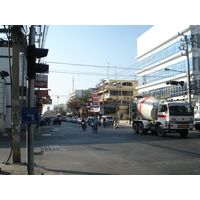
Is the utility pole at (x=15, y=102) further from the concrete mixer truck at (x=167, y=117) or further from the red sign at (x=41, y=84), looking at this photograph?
the red sign at (x=41, y=84)

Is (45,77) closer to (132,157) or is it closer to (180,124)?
(180,124)

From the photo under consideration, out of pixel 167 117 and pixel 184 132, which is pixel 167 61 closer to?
pixel 184 132

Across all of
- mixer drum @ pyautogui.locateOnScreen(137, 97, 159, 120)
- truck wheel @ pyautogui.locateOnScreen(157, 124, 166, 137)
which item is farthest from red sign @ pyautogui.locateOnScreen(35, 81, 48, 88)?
truck wheel @ pyautogui.locateOnScreen(157, 124, 166, 137)

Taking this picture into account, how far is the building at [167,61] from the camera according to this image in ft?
139

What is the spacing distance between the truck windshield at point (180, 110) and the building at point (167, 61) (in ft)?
72.0

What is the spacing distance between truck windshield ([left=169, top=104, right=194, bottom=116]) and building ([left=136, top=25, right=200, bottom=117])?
72.0ft

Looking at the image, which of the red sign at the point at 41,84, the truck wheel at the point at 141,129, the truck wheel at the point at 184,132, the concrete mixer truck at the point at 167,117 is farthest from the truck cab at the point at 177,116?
the red sign at the point at 41,84

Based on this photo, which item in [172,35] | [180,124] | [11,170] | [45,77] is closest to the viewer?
[11,170]

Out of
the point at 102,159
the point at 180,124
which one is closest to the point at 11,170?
the point at 102,159

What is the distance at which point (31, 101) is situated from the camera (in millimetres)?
6301

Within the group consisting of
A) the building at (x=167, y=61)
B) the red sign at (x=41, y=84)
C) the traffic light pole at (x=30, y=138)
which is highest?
the building at (x=167, y=61)

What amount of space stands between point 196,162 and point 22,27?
27.3 ft

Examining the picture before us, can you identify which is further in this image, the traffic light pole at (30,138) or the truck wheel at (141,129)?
the truck wheel at (141,129)

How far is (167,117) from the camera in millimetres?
17547
